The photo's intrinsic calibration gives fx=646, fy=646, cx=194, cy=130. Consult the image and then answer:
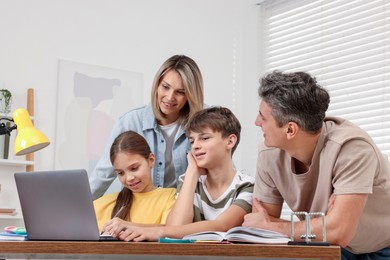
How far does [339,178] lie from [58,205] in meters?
0.91

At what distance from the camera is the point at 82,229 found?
1.60 metres

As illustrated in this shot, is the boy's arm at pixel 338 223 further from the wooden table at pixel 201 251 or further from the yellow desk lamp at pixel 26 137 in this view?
the yellow desk lamp at pixel 26 137

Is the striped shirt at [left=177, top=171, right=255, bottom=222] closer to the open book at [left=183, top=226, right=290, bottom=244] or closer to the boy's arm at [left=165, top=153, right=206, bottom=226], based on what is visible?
the boy's arm at [left=165, top=153, right=206, bottom=226]

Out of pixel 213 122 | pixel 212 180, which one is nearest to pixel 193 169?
pixel 212 180

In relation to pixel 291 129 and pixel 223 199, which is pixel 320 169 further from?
pixel 223 199

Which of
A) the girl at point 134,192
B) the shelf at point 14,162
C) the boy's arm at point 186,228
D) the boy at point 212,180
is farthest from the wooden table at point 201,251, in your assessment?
the shelf at point 14,162

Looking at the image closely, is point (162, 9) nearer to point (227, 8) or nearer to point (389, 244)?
point (227, 8)

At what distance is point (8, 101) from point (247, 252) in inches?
125

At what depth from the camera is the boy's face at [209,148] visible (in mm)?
2510

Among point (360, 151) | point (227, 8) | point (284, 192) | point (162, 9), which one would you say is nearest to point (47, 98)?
point (162, 9)

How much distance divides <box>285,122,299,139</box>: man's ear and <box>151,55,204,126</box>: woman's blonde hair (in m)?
0.75

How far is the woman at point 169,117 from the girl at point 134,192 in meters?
0.13

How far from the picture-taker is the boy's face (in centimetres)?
251

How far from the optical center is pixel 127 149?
272 centimetres
